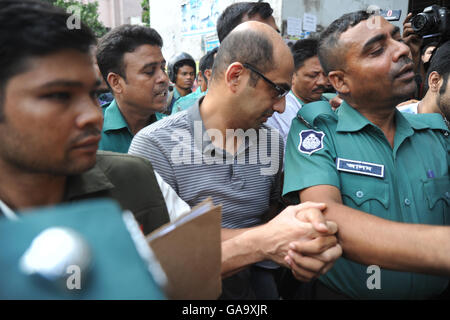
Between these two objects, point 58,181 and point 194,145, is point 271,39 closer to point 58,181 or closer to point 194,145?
point 194,145

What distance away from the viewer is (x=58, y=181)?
106cm

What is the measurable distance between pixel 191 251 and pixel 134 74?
7.53ft

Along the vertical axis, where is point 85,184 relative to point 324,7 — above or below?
below

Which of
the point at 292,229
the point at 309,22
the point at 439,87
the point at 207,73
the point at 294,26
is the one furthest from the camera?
the point at 309,22

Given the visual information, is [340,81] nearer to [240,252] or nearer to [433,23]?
[240,252]

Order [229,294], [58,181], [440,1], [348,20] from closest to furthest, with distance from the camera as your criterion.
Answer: [58,181]
[229,294]
[348,20]
[440,1]

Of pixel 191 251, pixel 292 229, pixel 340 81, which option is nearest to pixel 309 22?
pixel 340 81

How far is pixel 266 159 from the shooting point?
1992 mm

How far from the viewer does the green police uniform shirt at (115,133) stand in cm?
255

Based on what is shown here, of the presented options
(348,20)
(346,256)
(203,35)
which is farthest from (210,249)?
(203,35)

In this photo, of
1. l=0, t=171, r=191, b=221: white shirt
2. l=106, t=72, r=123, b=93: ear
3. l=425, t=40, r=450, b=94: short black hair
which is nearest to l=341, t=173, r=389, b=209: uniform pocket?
l=0, t=171, r=191, b=221: white shirt

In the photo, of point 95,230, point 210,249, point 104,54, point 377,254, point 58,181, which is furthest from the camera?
point 104,54

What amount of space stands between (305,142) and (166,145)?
0.73 m

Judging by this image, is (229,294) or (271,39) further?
(271,39)
